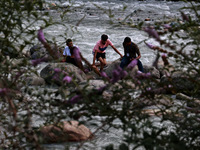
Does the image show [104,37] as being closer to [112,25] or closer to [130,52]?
[130,52]

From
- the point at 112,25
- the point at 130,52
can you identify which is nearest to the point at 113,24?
the point at 112,25

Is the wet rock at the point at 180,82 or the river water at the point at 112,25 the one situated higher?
the wet rock at the point at 180,82

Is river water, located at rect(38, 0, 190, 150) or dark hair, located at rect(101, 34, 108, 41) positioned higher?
dark hair, located at rect(101, 34, 108, 41)

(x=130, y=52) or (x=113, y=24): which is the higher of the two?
(x=130, y=52)

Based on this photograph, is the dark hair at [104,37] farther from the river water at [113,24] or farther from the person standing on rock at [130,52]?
the river water at [113,24]

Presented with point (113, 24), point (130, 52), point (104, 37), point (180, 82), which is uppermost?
point (180, 82)

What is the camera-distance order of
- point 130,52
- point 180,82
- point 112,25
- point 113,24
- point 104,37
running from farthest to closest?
1. point 113,24
2. point 112,25
3. point 104,37
4. point 130,52
5. point 180,82

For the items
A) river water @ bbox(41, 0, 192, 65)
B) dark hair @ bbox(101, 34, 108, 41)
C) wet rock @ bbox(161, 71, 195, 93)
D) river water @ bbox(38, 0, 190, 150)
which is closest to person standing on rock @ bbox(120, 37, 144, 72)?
dark hair @ bbox(101, 34, 108, 41)

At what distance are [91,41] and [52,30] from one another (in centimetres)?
294

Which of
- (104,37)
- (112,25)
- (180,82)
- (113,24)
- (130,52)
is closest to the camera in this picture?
(180,82)

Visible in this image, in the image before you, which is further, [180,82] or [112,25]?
[112,25]

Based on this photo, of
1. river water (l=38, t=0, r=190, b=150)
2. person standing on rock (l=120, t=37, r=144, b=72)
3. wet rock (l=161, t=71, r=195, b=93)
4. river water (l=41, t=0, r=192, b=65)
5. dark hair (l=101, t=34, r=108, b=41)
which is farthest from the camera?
river water (l=41, t=0, r=192, b=65)

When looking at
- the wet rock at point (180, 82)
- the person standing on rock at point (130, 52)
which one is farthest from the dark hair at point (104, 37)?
the wet rock at point (180, 82)

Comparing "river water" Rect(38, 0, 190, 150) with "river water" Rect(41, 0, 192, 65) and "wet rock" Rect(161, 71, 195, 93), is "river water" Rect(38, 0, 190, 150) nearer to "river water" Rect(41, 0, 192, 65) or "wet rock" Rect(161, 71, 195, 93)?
"river water" Rect(41, 0, 192, 65)
